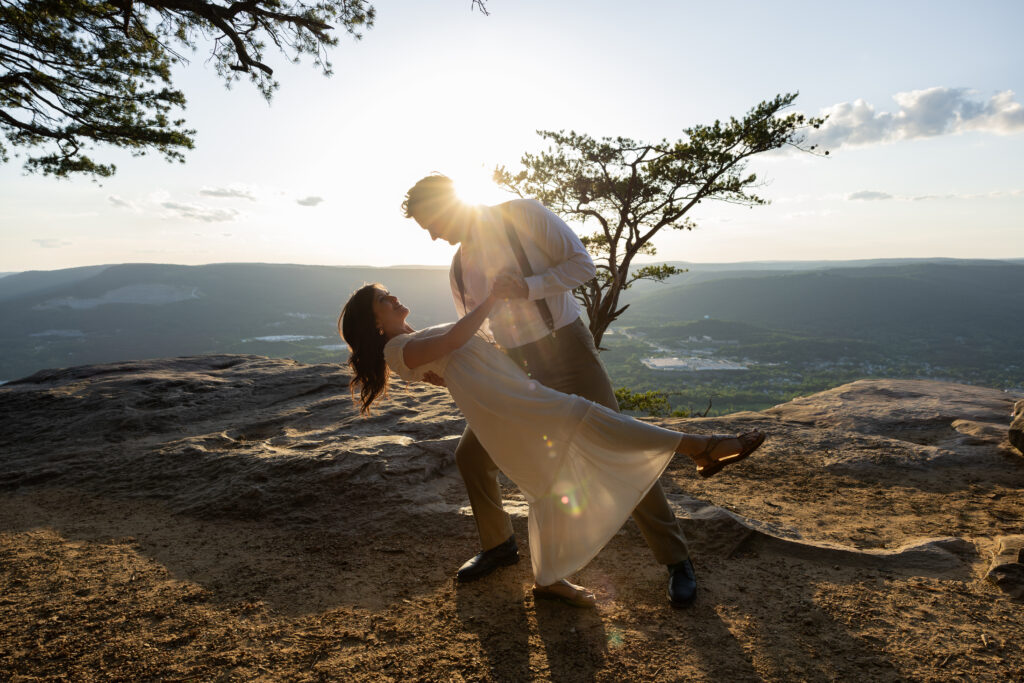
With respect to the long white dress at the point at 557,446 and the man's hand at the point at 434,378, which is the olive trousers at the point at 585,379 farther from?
the man's hand at the point at 434,378

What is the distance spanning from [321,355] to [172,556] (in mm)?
95231

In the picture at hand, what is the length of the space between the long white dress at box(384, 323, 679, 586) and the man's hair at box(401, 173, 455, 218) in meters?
0.71

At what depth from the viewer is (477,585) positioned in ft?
10.8

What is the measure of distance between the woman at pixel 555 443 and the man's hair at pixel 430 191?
2.29 ft

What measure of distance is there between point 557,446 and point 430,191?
5.04 ft

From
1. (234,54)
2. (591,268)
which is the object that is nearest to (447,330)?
(591,268)

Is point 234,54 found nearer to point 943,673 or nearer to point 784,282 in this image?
point 943,673

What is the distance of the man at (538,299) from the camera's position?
2.89m

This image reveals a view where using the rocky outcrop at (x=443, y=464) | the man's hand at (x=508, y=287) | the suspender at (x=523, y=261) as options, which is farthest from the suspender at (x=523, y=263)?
the rocky outcrop at (x=443, y=464)

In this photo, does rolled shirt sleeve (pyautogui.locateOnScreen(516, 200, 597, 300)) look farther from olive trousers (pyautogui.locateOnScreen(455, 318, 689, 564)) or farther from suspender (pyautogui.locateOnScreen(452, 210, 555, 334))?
olive trousers (pyautogui.locateOnScreen(455, 318, 689, 564))

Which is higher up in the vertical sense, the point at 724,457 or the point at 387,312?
the point at 387,312

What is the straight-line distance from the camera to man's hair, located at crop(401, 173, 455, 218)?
9.37ft

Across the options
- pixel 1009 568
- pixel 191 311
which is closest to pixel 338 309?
pixel 191 311

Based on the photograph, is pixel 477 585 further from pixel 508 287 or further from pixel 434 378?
pixel 508 287
